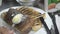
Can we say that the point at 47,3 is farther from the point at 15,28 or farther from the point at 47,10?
the point at 15,28

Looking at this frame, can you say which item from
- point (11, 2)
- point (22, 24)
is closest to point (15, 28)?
point (22, 24)

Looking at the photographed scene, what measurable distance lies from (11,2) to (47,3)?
157mm

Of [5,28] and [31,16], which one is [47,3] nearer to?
[31,16]

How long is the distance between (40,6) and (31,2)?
1.7 inches

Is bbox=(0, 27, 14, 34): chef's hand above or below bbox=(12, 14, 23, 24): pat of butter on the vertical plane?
below

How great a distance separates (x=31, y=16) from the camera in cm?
50

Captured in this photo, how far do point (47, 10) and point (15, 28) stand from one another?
0.16 m

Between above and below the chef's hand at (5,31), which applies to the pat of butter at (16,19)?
above

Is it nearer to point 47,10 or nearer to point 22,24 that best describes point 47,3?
point 47,10

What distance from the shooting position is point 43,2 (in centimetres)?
55

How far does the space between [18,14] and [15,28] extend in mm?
55

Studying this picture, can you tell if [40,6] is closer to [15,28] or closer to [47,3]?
[47,3]

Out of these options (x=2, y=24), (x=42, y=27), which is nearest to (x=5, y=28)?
(x=2, y=24)

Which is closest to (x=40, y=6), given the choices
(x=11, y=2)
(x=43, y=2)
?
(x=43, y=2)
